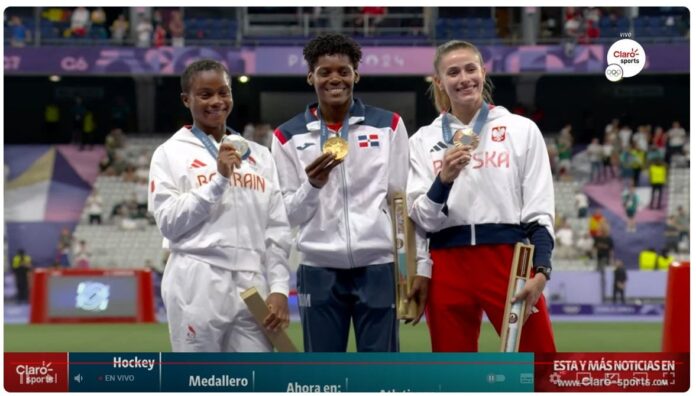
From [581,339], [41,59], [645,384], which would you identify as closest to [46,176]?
[41,59]

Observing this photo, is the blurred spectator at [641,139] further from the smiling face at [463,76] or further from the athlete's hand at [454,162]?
the athlete's hand at [454,162]

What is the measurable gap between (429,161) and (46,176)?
18.8 metres

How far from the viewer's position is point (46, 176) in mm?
22766

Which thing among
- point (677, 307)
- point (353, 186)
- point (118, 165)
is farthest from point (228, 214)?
point (118, 165)

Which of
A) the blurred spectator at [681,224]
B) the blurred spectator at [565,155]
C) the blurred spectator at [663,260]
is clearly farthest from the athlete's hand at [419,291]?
the blurred spectator at [663,260]

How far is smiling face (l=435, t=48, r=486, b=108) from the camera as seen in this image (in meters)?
5.04

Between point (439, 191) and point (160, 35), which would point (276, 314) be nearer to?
point (439, 191)

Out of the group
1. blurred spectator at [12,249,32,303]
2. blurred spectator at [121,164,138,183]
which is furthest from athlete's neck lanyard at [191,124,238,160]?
blurred spectator at [121,164,138,183]

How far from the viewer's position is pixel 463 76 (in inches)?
199

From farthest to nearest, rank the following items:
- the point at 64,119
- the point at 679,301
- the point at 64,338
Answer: the point at 64,119 → the point at 64,338 → the point at 679,301

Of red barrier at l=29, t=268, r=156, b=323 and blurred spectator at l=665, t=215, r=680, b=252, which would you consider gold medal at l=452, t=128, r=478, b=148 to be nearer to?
red barrier at l=29, t=268, r=156, b=323

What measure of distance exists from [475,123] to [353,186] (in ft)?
2.07

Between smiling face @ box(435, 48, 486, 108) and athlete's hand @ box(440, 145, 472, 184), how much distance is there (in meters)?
0.31

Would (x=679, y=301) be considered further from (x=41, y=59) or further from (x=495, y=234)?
(x=41, y=59)
